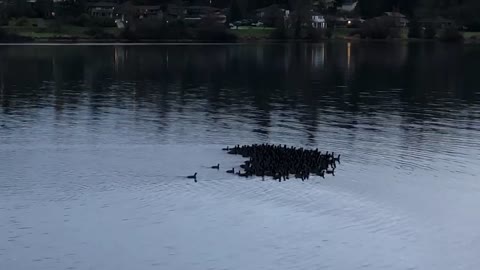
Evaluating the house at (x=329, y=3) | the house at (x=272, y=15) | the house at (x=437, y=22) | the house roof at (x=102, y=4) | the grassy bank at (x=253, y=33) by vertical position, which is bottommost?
the grassy bank at (x=253, y=33)

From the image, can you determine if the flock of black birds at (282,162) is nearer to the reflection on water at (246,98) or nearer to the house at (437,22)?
the reflection on water at (246,98)

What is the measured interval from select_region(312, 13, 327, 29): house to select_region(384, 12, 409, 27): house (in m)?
12.8

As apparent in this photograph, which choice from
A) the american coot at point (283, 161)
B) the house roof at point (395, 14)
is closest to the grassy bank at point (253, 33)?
the house roof at point (395, 14)

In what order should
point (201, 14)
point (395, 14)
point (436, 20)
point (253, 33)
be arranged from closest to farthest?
point (253, 33), point (201, 14), point (436, 20), point (395, 14)

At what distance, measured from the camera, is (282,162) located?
32.3 metres

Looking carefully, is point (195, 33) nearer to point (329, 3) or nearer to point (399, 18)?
point (399, 18)

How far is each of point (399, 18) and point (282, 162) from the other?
441ft

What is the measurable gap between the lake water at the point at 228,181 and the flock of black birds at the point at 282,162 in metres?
0.81

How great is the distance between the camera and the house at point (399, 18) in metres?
159

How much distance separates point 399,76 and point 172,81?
2297 cm

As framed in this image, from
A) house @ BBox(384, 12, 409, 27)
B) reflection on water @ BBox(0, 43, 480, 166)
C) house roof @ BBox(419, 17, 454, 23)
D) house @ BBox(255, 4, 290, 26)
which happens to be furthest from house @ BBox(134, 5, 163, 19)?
house roof @ BBox(419, 17, 454, 23)

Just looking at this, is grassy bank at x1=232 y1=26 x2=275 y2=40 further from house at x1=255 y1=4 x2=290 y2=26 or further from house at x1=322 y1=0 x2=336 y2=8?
house at x1=322 y1=0 x2=336 y2=8

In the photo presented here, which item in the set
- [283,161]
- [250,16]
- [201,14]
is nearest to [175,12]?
[201,14]

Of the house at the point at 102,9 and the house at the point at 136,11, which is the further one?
the house at the point at 102,9
